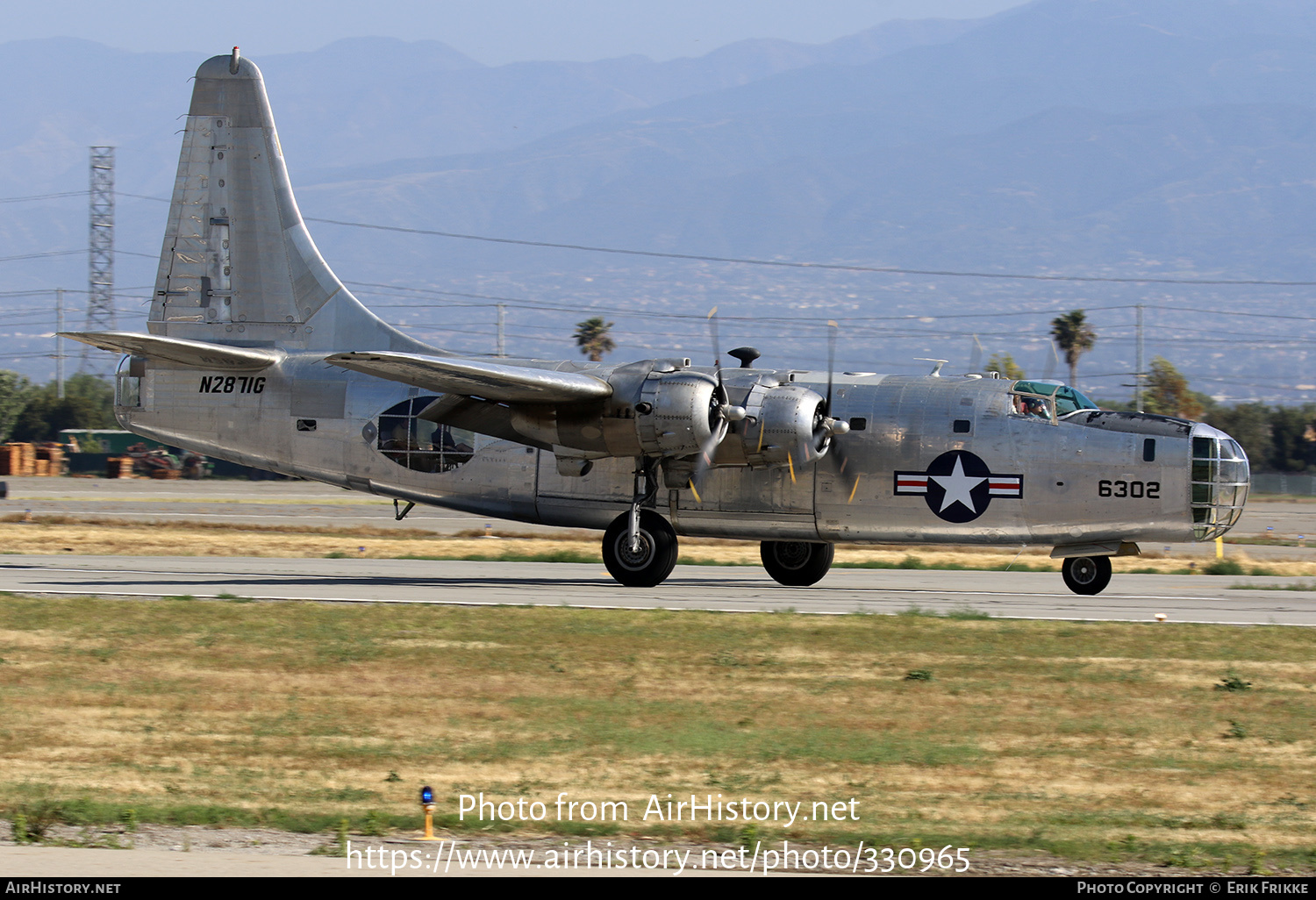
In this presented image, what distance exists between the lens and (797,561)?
23.1 metres

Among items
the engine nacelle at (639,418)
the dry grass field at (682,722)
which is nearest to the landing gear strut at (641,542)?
the engine nacelle at (639,418)

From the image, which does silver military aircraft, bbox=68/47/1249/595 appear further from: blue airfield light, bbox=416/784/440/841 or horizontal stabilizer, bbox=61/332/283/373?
blue airfield light, bbox=416/784/440/841

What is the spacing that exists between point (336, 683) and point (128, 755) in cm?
296

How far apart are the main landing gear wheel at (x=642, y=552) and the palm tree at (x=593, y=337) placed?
78895 mm

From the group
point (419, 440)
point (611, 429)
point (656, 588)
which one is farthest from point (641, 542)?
point (419, 440)

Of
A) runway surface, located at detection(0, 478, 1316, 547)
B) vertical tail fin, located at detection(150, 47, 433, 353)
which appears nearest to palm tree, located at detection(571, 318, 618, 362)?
runway surface, located at detection(0, 478, 1316, 547)

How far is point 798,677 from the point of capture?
555 inches

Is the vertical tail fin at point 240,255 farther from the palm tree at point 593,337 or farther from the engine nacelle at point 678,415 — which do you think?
the palm tree at point 593,337

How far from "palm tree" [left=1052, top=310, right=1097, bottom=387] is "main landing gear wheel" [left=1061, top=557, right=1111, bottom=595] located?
6889 cm

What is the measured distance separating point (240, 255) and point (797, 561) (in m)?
11.2

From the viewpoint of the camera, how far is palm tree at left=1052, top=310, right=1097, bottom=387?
88.6 metres

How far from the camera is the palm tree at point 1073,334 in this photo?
88562mm

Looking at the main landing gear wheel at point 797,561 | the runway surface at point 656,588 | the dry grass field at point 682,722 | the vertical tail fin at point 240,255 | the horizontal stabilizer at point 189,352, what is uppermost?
the vertical tail fin at point 240,255

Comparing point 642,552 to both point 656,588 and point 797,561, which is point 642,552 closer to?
point 656,588
